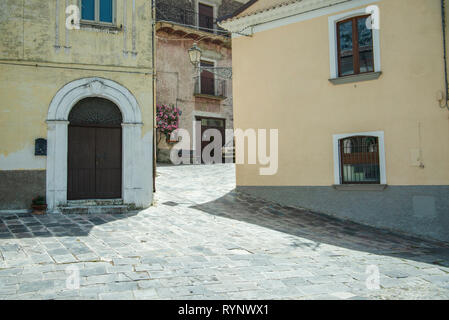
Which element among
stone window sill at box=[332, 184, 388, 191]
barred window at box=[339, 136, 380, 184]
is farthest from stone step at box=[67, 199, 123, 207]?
barred window at box=[339, 136, 380, 184]

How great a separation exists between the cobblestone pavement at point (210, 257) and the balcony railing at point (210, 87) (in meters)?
11.8

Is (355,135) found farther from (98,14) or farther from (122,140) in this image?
(98,14)

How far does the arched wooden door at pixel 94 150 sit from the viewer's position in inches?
357

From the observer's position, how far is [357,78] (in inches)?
372

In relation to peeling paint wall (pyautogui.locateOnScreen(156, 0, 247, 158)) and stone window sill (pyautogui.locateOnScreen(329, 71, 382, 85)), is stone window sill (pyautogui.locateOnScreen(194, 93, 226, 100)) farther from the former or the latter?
stone window sill (pyautogui.locateOnScreen(329, 71, 382, 85))

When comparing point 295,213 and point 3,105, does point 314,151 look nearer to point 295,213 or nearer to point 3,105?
point 295,213

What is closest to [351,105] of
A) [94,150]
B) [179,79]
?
[94,150]

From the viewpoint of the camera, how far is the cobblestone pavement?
4410 millimetres

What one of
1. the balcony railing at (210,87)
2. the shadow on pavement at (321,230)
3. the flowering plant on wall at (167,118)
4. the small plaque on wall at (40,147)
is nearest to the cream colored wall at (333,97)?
the shadow on pavement at (321,230)

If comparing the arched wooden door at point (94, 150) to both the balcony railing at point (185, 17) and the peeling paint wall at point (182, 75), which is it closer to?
the peeling paint wall at point (182, 75)

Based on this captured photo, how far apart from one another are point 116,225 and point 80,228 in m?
0.72

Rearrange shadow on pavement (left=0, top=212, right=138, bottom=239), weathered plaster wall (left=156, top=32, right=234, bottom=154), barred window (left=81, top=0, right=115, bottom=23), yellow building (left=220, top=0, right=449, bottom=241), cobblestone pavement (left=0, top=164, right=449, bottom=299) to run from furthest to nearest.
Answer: weathered plaster wall (left=156, top=32, right=234, bottom=154) < barred window (left=81, top=0, right=115, bottom=23) < yellow building (left=220, top=0, right=449, bottom=241) < shadow on pavement (left=0, top=212, right=138, bottom=239) < cobblestone pavement (left=0, top=164, right=449, bottom=299)

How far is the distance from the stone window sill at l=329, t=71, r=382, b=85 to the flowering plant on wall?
1041cm

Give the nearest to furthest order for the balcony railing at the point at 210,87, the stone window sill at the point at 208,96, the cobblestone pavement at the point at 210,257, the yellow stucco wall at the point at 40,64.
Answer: the cobblestone pavement at the point at 210,257, the yellow stucco wall at the point at 40,64, the stone window sill at the point at 208,96, the balcony railing at the point at 210,87
